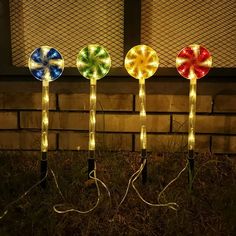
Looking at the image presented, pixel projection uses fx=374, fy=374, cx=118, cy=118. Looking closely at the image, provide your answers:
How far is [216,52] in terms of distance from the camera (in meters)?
3.59

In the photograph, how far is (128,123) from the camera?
144 inches

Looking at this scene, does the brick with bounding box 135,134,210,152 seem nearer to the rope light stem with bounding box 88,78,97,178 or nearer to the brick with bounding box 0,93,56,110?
the rope light stem with bounding box 88,78,97,178

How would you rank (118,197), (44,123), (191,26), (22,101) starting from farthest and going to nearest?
(22,101) < (191,26) < (44,123) < (118,197)

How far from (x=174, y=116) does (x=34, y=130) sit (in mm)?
1385

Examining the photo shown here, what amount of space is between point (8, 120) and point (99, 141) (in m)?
0.92

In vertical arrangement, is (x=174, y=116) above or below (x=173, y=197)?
above

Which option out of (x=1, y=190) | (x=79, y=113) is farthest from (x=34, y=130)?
(x=1, y=190)

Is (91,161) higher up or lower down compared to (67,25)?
lower down

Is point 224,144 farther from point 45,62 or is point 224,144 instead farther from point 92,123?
point 45,62

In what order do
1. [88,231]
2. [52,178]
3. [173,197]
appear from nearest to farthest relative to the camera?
[88,231] < [173,197] < [52,178]

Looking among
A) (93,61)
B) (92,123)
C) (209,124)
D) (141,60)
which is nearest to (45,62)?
(93,61)

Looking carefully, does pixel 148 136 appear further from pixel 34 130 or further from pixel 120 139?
pixel 34 130

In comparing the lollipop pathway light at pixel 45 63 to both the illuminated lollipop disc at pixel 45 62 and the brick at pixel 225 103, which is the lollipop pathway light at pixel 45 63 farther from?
the brick at pixel 225 103

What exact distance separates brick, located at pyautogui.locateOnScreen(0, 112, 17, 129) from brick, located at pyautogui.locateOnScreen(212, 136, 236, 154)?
6.42 feet
